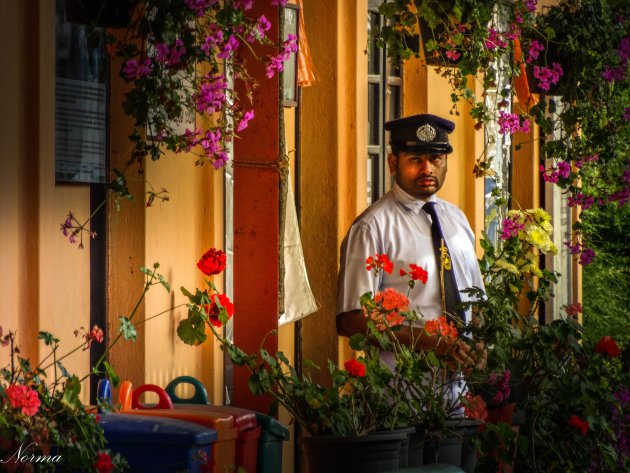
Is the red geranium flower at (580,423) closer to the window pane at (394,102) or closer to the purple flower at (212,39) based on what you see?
the purple flower at (212,39)

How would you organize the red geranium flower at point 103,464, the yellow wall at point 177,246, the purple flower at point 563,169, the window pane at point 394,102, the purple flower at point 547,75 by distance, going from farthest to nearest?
the window pane at point 394,102 < the purple flower at point 563,169 < the purple flower at point 547,75 < the yellow wall at point 177,246 < the red geranium flower at point 103,464

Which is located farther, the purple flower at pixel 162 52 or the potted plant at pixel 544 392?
the potted plant at pixel 544 392

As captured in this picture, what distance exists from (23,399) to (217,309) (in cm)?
151

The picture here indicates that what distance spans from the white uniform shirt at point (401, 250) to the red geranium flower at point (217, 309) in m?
1.36

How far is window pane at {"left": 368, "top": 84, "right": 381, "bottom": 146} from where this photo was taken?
8.07m

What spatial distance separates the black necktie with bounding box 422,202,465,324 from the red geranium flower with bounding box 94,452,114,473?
2.96 metres

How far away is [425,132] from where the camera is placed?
21.9 ft

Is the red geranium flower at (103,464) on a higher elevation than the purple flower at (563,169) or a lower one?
lower

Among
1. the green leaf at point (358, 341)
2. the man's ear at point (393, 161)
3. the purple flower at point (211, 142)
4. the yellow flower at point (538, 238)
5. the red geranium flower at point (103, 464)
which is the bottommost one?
the red geranium flower at point (103, 464)

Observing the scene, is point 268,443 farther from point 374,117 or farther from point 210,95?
point 374,117

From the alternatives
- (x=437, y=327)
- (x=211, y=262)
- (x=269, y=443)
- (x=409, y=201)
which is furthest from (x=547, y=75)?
(x=269, y=443)

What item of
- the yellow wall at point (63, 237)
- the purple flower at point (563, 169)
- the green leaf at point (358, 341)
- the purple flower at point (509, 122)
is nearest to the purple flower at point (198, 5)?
the yellow wall at point (63, 237)

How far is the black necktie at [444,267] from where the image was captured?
21.2 feet

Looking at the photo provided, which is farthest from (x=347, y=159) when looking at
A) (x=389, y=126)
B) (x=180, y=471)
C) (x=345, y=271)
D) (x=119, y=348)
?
(x=180, y=471)
